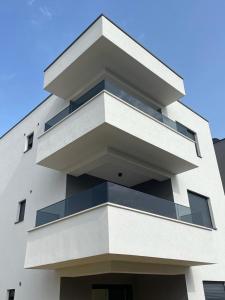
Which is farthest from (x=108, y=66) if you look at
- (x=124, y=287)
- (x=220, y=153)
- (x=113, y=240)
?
(x=220, y=153)

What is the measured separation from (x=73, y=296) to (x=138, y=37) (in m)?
9.97

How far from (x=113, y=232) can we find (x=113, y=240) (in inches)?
7.1

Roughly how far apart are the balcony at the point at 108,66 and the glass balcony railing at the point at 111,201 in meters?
5.31

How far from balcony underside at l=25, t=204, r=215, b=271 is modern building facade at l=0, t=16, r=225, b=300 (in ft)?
0.09

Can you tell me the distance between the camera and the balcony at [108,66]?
9781 mm

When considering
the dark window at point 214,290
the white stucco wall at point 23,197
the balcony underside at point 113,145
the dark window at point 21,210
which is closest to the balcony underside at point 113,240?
the white stucco wall at point 23,197

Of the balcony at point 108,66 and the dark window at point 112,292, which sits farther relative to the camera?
the dark window at point 112,292

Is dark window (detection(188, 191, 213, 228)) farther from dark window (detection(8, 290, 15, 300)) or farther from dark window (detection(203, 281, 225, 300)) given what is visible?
dark window (detection(8, 290, 15, 300))

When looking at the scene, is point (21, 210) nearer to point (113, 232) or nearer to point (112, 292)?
point (112, 292)

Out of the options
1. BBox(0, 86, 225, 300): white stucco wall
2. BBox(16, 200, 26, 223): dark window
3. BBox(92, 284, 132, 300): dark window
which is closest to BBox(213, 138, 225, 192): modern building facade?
BBox(0, 86, 225, 300): white stucco wall

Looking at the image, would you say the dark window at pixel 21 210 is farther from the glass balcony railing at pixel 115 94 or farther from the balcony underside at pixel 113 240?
the glass balcony railing at pixel 115 94

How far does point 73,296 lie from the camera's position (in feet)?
27.9

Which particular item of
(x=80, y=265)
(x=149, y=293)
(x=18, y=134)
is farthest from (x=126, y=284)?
(x=18, y=134)

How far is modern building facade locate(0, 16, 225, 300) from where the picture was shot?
7.16 m
